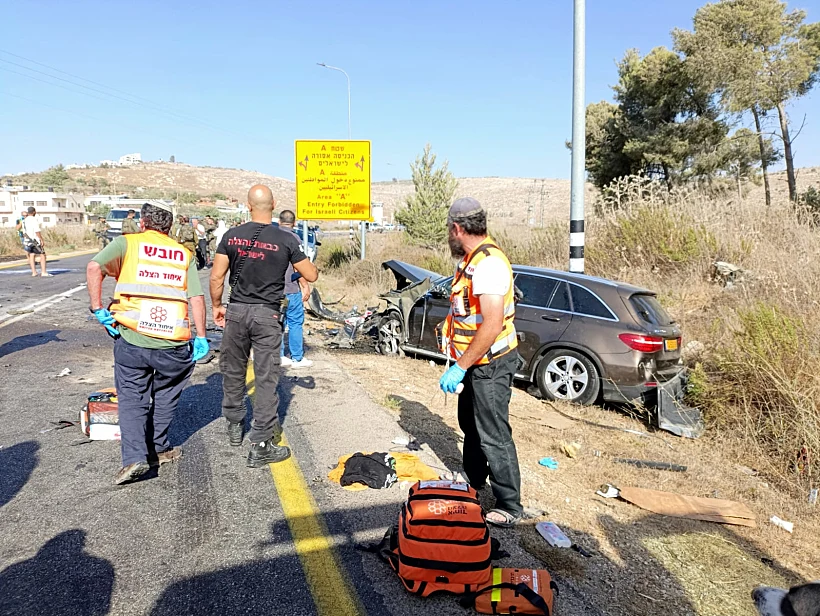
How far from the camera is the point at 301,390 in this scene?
6.47 meters

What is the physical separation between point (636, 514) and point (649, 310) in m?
3.47

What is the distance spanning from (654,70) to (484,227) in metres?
26.0

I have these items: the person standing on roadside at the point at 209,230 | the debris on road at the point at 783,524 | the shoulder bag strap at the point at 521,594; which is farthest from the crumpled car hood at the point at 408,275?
the person standing on roadside at the point at 209,230

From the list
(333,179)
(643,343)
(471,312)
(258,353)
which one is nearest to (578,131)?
(643,343)

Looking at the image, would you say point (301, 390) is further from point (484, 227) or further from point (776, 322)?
point (776, 322)

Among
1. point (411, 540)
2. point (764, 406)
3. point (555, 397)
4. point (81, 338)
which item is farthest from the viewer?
point (81, 338)

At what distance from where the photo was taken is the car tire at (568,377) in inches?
271

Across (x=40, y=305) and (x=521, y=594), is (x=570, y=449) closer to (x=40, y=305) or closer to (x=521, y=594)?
(x=521, y=594)

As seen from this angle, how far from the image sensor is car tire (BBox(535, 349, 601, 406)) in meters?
6.87

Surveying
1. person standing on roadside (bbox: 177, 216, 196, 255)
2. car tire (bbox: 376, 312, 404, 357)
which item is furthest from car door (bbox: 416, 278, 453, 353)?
person standing on roadside (bbox: 177, 216, 196, 255)

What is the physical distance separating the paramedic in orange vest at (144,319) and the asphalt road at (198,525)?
0.32 m

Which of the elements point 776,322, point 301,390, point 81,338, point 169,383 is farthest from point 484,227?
point 81,338

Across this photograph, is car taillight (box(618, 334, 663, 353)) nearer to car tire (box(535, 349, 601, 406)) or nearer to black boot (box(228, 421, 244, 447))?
car tire (box(535, 349, 601, 406))

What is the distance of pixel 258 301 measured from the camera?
166 inches
